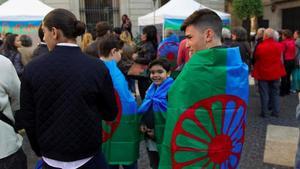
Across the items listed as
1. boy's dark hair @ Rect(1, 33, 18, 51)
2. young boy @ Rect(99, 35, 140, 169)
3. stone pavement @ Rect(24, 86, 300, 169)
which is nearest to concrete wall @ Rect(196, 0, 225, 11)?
stone pavement @ Rect(24, 86, 300, 169)

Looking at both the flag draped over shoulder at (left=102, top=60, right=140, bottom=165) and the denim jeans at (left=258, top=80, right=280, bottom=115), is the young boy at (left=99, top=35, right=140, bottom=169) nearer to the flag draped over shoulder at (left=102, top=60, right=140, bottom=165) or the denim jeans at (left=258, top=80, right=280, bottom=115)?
the flag draped over shoulder at (left=102, top=60, right=140, bottom=165)

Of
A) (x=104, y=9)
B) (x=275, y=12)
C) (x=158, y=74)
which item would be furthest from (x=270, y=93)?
(x=275, y=12)

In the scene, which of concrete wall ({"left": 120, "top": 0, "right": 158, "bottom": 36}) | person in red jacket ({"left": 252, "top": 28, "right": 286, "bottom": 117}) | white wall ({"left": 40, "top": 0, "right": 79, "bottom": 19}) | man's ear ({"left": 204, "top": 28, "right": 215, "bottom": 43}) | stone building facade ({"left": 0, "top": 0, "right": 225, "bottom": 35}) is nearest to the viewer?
man's ear ({"left": 204, "top": 28, "right": 215, "bottom": 43})

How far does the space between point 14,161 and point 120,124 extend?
878 mm

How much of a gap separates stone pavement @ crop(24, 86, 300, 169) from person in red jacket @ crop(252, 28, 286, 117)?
0.31 meters

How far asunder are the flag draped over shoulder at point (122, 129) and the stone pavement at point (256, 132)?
173 cm

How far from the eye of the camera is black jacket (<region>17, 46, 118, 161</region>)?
2.16 metres

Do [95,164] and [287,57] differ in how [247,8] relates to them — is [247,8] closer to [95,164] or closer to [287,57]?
[287,57]

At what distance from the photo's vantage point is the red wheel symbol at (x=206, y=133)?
215 cm

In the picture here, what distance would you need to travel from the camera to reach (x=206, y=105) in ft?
7.02

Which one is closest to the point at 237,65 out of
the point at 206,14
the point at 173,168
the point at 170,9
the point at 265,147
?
the point at 206,14

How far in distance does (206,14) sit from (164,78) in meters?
1.13

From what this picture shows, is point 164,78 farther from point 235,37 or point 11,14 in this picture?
point 11,14

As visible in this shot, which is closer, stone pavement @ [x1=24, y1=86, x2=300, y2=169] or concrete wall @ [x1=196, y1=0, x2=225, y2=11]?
stone pavement @ [x1=24, y1=86, x2=300, y2=169]
